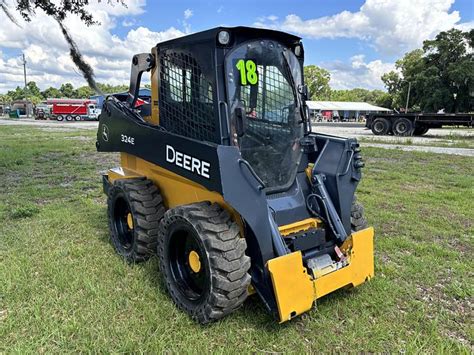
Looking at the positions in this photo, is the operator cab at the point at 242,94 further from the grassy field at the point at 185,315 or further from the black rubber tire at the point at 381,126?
the black rubber tire at the point at 381,126

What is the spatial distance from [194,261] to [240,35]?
1.86 m

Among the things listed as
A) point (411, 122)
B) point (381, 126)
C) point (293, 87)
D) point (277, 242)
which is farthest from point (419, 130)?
point (277, 242)

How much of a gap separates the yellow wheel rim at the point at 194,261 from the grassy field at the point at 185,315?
0.36m

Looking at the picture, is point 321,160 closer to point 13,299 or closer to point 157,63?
point 157,63

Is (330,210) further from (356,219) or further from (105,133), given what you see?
(105,133)

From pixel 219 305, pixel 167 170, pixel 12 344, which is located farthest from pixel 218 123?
pixel 12 344

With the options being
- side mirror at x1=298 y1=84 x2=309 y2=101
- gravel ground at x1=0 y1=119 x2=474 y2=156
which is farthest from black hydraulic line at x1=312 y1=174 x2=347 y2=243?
gravel ground at x1=0 y1=119 x2=474 y2=156

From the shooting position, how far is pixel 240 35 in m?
3.18

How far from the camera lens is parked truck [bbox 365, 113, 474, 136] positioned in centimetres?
2069

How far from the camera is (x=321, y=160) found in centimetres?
375

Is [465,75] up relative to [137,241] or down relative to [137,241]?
up

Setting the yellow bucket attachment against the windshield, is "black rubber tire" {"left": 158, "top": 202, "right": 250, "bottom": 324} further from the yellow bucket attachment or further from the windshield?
the windshield

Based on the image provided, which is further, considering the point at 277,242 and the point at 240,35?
the point at 240,35

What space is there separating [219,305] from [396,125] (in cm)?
2148
